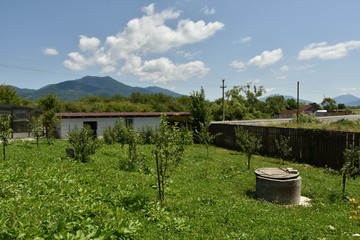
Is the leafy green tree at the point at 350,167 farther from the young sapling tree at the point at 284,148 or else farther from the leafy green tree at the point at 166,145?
the leafy green tree at the point at 166,145

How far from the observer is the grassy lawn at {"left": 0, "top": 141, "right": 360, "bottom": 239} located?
5031 mm

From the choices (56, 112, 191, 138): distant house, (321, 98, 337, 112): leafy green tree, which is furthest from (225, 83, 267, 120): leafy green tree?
(321, 98, 337, 112): leafy green tree

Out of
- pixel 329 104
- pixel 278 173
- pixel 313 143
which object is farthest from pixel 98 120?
pixel 329 104

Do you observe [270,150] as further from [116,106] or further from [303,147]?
[116,106]

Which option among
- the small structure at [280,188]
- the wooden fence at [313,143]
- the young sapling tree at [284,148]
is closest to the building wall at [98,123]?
the wooden fence at [313,143]

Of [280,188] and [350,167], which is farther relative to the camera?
[350,167]

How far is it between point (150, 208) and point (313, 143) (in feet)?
43.7

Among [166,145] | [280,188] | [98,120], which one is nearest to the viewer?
[166,145]

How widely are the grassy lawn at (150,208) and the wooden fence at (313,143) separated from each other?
3770mm

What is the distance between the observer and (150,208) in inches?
265

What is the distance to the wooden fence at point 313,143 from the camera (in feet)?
46.5

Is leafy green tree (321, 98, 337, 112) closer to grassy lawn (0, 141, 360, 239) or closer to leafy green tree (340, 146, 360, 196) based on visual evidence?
leafy green tree (340, 146, 360, 196)

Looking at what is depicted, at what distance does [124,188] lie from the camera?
8.59 m

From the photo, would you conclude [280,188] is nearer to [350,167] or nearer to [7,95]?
[350,167]
